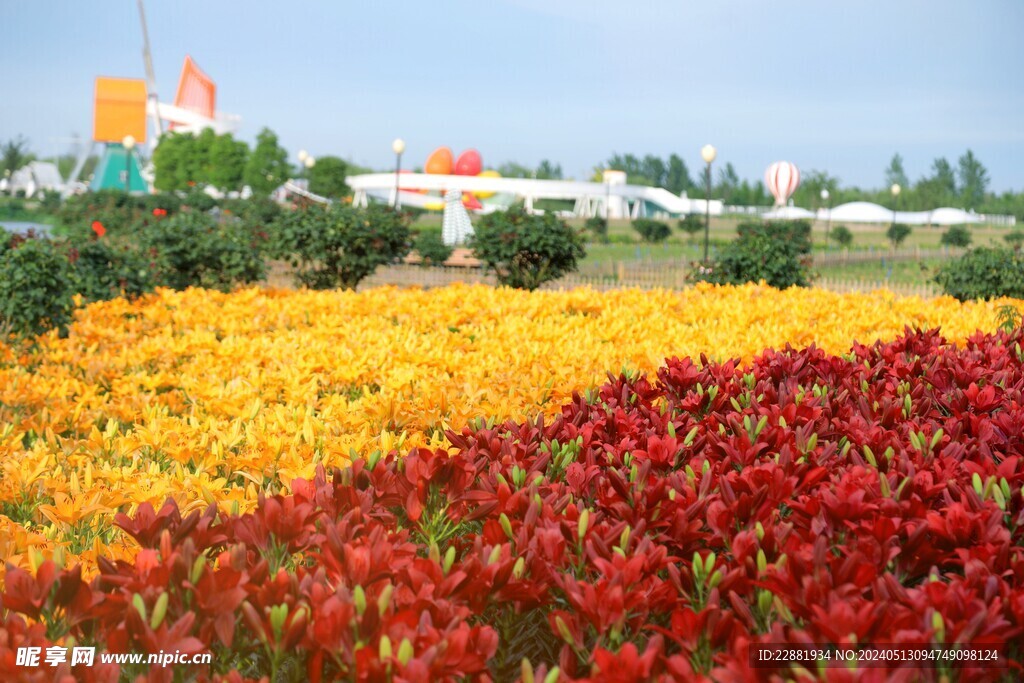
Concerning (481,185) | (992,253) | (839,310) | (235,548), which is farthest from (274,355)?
(481,185)

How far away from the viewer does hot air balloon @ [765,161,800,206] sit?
206 ft

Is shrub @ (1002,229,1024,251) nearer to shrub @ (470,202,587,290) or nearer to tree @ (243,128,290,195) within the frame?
shrub @ (470,202,587,290)

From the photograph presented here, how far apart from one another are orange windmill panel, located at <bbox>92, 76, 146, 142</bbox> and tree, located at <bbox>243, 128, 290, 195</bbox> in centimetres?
3314

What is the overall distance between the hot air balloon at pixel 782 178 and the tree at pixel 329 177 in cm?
2764

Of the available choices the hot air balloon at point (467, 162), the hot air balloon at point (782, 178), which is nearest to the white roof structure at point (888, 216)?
the hot air balloon at point (782, 178)

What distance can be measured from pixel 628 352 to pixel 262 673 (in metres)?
3.77

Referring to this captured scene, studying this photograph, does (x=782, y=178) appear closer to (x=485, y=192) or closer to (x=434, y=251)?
(x=485, y=192)

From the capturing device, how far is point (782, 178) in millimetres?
62875

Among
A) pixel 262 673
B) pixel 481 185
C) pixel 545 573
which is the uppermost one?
pixel 481 185

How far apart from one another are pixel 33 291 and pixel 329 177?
173ft

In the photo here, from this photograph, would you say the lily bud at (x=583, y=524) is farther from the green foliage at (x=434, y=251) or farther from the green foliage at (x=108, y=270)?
the green foliage at (x=434, y=251)

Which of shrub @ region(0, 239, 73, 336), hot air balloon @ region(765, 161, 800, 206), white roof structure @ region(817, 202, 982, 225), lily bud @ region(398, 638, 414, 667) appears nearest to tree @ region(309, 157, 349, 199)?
hot air balloon @ region(765, 161, 800, 206)

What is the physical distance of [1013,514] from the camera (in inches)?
97.7

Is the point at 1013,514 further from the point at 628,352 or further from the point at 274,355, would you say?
the point at 274,355
